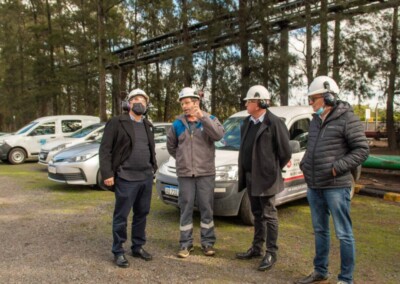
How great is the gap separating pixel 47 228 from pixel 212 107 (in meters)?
12.8

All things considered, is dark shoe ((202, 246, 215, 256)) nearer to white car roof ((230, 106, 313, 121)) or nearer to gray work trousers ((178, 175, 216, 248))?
gray work trousers ((178, 175, 216, 248))

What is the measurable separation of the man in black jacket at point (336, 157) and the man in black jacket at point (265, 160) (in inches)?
22.1

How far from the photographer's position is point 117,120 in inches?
178

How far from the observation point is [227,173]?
590 cm

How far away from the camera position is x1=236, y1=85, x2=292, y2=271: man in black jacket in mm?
4430

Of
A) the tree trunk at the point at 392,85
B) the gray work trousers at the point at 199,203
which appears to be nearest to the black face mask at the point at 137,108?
the gray work trousers at the point at 199,203

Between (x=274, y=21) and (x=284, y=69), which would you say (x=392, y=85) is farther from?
(x=274, y=21)

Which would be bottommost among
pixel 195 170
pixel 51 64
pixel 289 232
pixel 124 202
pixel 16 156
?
pixel 289 232

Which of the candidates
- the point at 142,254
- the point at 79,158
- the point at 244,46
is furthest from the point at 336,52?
the point at 142,254

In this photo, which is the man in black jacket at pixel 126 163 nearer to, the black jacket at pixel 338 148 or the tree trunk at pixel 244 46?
the black jacket at pixel 338 148

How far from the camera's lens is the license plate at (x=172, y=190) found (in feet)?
19.7

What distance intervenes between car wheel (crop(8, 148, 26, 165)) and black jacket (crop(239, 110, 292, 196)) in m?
13.5

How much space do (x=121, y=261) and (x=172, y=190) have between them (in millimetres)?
1769

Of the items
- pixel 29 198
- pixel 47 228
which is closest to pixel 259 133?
pixel 47 228
